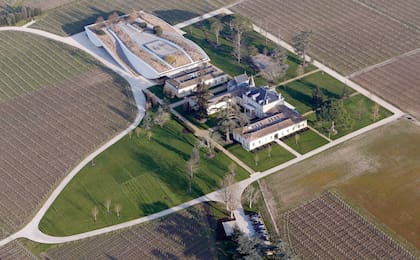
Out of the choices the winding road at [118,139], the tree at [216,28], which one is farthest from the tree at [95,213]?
the tree at [216,28]

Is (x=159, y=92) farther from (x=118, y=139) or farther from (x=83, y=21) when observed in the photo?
(x=83, y=21)

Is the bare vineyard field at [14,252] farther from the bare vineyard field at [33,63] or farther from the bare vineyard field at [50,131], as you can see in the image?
the bare vineyard field at [33,63]

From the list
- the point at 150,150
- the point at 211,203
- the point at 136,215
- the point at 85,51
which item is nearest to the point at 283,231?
the point at 211,203

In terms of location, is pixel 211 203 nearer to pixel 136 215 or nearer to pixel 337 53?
pixel 136 215

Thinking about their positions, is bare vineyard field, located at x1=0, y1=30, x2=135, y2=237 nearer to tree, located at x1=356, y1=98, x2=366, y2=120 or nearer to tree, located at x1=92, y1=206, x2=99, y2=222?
tree, located at x1=92, y1=206, x2=99, y2=222

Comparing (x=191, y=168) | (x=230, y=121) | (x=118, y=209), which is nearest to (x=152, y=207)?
(x=118, y=209)

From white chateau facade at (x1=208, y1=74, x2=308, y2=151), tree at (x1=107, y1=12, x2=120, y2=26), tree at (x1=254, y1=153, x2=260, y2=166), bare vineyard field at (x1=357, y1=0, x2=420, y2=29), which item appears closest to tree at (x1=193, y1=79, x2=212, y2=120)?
white chateau facade at (x1=208, y1=74, x2=308, y2=151)

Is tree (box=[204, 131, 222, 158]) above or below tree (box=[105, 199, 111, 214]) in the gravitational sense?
above
